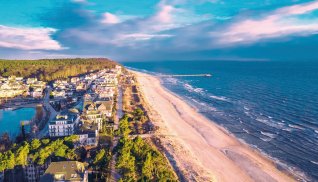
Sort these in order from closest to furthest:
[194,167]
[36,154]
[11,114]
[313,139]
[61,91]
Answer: [36,154] < [194,167] < [313,139] < [11,114] < [61,91]

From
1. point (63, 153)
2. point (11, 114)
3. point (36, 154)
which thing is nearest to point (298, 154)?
point (63, 153)

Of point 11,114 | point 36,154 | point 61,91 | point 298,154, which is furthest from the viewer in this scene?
point 61,91

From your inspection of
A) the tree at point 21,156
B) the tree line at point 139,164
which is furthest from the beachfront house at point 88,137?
the tree at point 21,156

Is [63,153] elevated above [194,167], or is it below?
above

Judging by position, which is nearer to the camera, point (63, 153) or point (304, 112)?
point (63, 153)

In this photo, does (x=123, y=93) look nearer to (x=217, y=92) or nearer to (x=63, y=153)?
(x=217, y=92)

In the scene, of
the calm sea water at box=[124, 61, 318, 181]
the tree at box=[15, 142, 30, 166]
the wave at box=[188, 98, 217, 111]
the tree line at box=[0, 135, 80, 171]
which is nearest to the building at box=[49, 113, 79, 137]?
the tree line at box=[0, 135, 80, 171]

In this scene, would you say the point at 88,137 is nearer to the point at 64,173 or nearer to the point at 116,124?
the point at 116,124
